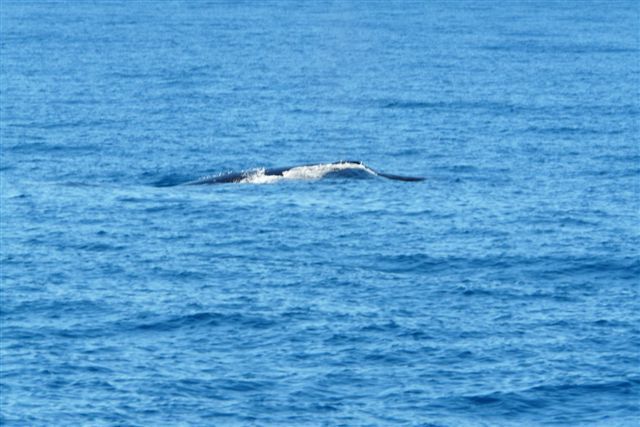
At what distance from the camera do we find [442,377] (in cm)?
4716

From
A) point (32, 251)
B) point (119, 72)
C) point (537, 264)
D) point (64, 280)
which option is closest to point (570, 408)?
point (537, 264)

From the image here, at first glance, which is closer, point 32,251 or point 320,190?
point 32,251

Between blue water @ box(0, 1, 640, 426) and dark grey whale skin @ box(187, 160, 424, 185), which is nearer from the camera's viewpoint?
blue water @ box(0, 1, 640, 426)

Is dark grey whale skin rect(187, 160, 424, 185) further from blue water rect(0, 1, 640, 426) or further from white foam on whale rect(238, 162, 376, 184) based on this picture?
blue water rect(0, 1, 640, 426)

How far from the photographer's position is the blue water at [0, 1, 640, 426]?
4603 centimetres

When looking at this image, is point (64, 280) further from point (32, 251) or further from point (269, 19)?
point (269, 19)

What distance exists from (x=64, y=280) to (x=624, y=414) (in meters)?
23.8

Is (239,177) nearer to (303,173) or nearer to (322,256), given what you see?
(303,173)

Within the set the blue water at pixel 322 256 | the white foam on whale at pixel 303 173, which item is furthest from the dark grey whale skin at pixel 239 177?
the blue water at pixel 322 256

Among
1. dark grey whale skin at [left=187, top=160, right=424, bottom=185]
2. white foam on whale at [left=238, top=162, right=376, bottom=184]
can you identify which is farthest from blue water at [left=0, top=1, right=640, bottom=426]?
dark grey whale skin at [left=187, top=160, right=424, bottom=185]

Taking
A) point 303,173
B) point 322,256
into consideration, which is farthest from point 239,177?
point 322,256

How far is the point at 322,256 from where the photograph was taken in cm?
6162

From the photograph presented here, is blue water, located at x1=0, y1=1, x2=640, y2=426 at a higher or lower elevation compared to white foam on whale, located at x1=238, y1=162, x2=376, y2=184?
lower

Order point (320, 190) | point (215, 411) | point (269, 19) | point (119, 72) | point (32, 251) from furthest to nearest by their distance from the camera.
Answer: point (269, 19) → point (119, 72) → point (320, 190) → point (32, 251) → point (215, 411)
